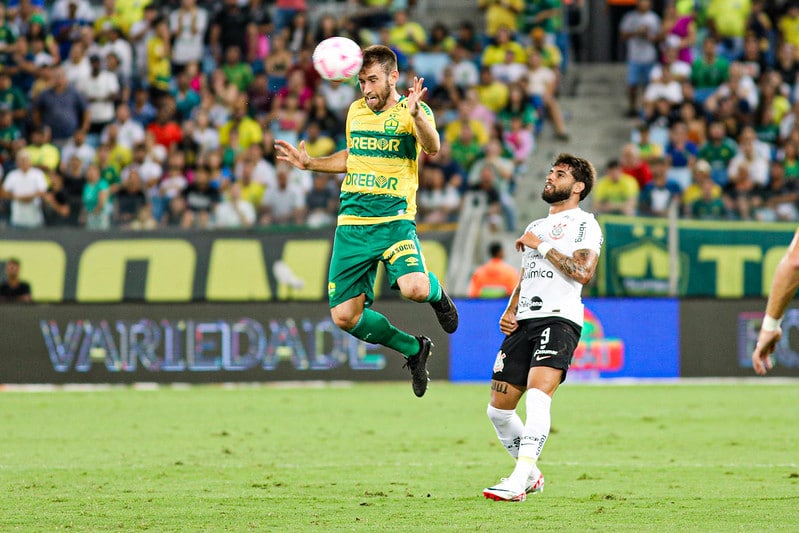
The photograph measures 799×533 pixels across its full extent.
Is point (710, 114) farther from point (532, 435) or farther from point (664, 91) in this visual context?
point (532, 435)

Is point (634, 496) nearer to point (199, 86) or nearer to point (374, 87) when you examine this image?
Result: point (374, 87)

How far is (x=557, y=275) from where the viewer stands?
347 inches

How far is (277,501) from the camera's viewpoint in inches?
344

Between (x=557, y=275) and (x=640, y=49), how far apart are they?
1679 cm

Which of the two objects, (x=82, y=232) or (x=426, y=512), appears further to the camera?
(x=82, y=232)

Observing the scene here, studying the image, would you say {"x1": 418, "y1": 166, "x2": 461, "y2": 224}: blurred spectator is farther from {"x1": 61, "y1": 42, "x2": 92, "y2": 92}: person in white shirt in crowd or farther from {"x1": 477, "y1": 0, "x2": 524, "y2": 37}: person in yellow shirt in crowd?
{"x1": 61, "y1": 42, "x2": 92, "y2": 92}: person in white shirt in crowd

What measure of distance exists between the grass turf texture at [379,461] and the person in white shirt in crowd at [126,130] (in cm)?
570

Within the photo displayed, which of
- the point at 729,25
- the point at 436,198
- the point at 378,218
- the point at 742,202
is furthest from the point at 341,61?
the point at 729,25

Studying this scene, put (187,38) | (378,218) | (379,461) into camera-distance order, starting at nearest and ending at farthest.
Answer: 1. (378,218)
2. (379,461)
3. (187,38)

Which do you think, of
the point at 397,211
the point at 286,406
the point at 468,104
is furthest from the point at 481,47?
the point at 397,211

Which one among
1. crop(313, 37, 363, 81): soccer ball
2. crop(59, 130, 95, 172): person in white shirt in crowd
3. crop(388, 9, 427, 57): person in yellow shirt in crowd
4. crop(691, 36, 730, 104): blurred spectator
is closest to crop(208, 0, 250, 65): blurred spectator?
crop(388, 9, 427, 57): person in yellow shirt in crowd

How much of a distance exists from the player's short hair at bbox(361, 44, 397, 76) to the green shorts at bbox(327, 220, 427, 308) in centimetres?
116

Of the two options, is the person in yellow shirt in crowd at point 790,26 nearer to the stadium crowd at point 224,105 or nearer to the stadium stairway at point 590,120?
the stadium stairway at point 590,120

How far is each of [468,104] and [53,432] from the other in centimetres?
1126
